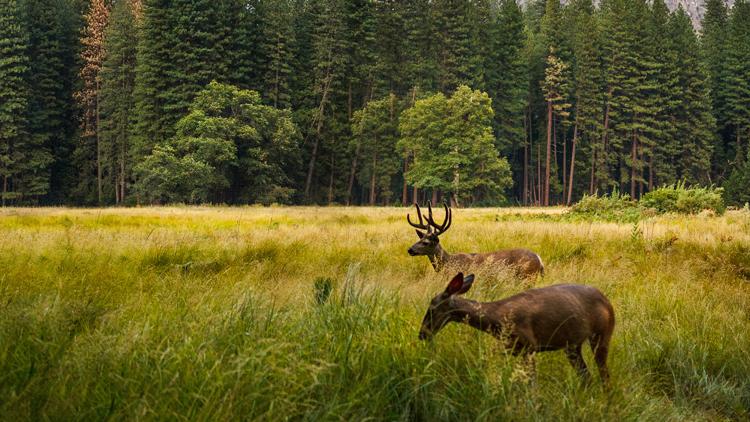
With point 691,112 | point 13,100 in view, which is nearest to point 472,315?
point 13,100

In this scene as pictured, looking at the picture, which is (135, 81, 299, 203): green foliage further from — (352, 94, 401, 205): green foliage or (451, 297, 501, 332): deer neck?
(451, 297, 501, 332): deer neck

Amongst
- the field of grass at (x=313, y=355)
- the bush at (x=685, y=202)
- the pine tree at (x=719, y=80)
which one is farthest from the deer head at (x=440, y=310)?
the pine tree at (x=719, y=80)

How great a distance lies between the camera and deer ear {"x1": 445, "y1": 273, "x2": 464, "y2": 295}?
11.2ft

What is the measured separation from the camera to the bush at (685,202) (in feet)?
63.8

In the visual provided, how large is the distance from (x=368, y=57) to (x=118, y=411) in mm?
47831

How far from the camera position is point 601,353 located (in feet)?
12.9

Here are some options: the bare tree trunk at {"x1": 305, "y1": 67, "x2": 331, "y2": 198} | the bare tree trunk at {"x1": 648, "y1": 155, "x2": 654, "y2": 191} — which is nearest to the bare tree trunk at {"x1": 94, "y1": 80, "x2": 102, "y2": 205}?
the bare tree trunk at {"x1": 305, "y1": 67, "x2": 331, "y2": 198}

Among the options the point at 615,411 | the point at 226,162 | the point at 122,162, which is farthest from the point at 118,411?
the point at 122,162

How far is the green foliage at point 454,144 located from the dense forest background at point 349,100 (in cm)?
16

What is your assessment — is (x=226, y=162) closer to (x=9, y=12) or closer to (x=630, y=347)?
(x=9, y=12)

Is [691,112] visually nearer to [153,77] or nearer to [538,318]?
[153,77]

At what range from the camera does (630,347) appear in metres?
4.68

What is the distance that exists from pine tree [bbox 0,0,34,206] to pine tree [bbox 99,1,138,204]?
525cm

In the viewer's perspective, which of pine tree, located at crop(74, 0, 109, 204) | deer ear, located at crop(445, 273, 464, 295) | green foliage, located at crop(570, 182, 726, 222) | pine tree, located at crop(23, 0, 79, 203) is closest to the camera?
deer ear, located at crop(445, 273, 464, 295)
